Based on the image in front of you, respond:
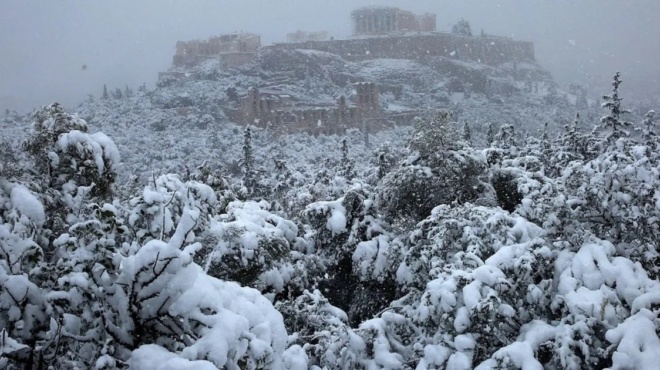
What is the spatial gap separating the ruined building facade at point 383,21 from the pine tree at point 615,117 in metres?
76.6

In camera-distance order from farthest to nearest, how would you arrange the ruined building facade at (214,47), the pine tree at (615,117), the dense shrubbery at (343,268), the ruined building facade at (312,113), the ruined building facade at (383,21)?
the ruined building facade at (383,21) < the ruined building facade at (214,47) < the ruined building facade at (312,113) < the pine tree at (615,117) < the dense shrubbery at (343,268)

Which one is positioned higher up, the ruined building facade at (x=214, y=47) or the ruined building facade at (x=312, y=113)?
the ruined building facade at (x=214, y=47)

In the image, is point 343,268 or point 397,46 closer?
point 343,268

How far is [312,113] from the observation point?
54.6 m

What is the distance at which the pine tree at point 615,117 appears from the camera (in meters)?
11.1

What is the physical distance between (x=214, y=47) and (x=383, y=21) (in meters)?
27.4

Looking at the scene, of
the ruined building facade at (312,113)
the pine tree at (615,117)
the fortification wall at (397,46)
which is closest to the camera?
the pine tree at (615,117)

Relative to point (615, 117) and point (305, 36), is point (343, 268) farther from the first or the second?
point (305, 36)

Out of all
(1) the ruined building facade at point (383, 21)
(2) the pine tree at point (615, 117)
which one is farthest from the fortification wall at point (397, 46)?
(2) the pine tree at point (615, 117)

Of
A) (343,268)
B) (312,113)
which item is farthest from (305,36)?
(343,268)

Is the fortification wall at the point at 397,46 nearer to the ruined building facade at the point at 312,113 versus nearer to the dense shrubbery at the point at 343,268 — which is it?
the ruined building facade at the point at 312,113

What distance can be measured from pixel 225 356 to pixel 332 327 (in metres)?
3.32

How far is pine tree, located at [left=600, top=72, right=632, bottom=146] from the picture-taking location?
11.1 metres

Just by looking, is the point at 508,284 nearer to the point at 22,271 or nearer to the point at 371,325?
the point at 371,325
